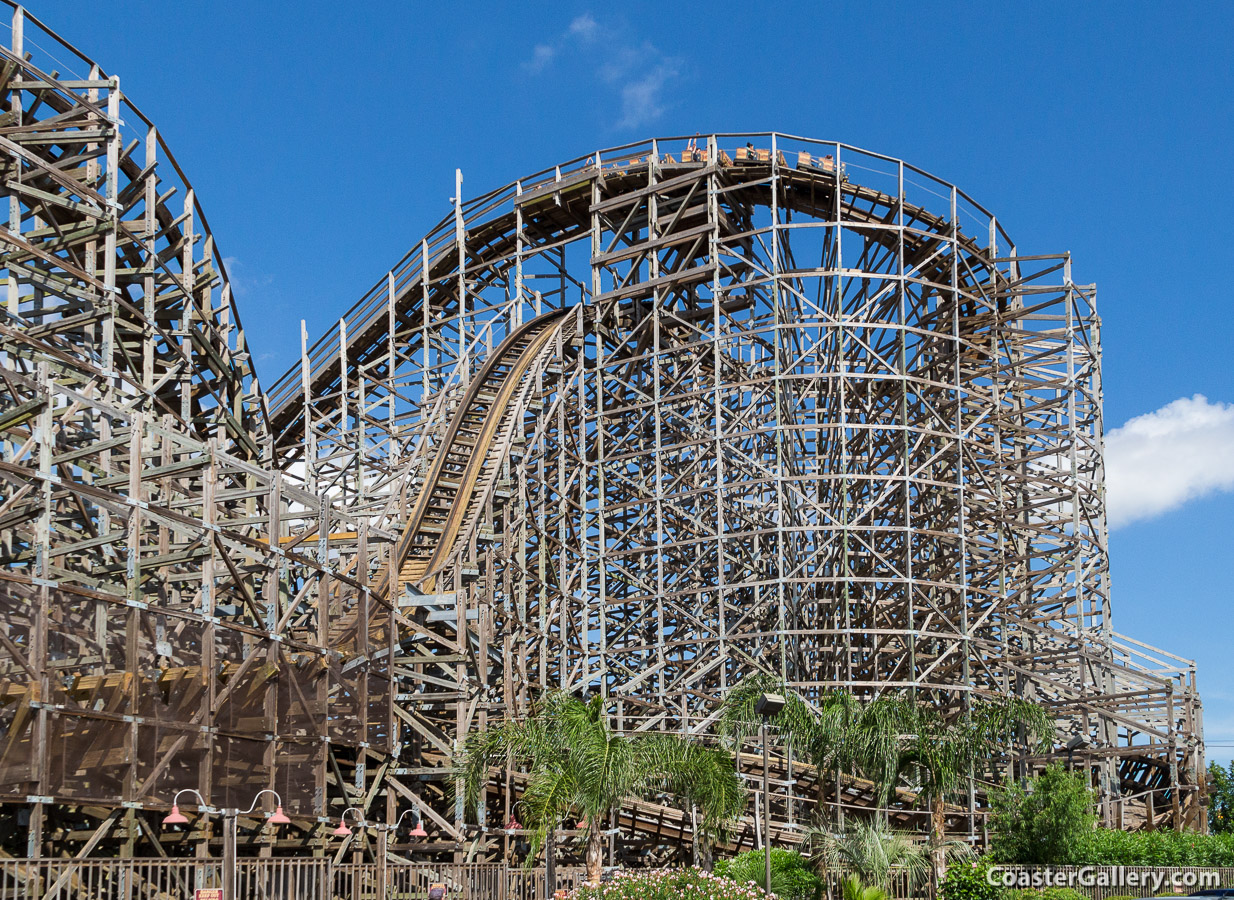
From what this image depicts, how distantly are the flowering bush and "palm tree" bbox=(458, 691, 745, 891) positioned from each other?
0.84 meters

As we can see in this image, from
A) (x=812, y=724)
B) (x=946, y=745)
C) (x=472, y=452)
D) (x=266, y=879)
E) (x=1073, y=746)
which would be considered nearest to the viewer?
(x=266, y=879)

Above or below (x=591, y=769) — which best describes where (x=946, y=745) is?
above

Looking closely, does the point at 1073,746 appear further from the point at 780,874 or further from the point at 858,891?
the point at 858,891

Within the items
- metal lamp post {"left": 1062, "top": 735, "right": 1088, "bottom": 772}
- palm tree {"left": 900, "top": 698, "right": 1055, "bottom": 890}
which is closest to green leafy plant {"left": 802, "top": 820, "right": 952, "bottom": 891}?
palm tree {"left": 900, "top": 698, "right": 1055, "bottom": 890}

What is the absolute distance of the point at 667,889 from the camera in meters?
19.4

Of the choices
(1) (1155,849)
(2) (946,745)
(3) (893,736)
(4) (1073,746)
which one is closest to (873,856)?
(3) (893,736)

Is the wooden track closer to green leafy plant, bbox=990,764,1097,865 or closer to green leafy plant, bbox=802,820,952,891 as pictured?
green leafy plant, bbox=802,820,952,891

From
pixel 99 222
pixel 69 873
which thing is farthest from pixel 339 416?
pixel 69 873

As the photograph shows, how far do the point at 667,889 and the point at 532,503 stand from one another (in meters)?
16.1

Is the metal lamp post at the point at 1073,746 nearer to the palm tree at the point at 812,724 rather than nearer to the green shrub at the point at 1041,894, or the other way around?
the palm tree at the point at 812,724

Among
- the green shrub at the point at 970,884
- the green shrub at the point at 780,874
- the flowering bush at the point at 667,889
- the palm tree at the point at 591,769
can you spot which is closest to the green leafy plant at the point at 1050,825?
the green shrub at the point at 970,884

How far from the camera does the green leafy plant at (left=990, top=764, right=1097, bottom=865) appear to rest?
25.8m

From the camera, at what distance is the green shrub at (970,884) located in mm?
22953

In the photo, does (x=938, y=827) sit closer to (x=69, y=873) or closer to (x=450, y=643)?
(x=450, y=643)
